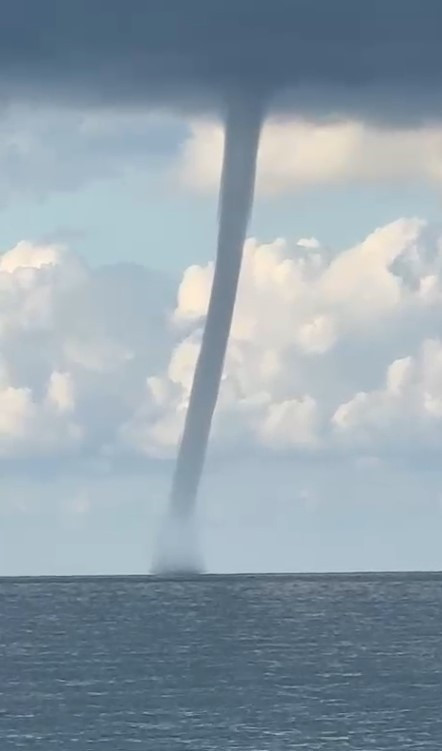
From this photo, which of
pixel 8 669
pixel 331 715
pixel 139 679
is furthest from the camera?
pixel 8 669

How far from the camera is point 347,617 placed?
132375 millimetres

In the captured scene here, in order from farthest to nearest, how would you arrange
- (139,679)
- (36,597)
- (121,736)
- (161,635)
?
(36,597) < (161,635) < (139,679) < (121,736)

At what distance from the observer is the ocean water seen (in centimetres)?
5806

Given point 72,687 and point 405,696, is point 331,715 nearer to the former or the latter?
point 405,696

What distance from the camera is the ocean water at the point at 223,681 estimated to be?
58.1 metres

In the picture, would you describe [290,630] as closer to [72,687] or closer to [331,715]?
[72,687]

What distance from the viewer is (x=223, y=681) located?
7750 cm

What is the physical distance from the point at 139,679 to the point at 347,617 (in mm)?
56699

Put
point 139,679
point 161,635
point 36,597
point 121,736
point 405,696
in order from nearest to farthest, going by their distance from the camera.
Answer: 1. point 121,736
2. point 405,696
3. point 139,679
4. point 161,635
5. point 36,597

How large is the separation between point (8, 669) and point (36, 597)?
109m

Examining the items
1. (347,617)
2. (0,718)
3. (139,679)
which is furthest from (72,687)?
(347,617)

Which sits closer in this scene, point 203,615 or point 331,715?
point 331,715

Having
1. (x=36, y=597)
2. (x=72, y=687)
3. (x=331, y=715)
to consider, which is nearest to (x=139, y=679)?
(x=72, y=687)

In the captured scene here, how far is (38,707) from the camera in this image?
67.2 meters
